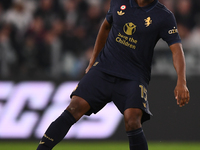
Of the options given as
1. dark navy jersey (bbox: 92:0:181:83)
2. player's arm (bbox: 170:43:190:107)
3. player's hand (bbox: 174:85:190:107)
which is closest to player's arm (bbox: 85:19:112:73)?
dark navy jersey (bbox: 92:0:181:83)

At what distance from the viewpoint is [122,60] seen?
4.50m

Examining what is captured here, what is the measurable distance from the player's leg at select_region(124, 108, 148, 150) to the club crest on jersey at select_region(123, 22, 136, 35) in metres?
0.81

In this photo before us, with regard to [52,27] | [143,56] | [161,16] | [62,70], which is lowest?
[143,56]

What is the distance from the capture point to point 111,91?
14.6ft

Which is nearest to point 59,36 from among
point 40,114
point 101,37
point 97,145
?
point 40,114

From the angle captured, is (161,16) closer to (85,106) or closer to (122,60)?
(122,60)

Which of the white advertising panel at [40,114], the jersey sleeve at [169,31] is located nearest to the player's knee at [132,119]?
the jersey sleeve at [169,31]

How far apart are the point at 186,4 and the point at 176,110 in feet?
9.91

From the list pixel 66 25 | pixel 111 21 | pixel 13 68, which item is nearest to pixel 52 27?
pixel 66 25

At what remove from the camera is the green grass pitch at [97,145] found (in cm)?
711

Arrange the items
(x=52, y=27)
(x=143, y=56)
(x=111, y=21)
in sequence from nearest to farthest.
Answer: (x=143, y=56) < (x=111, y=21) < (x=52, y=27)

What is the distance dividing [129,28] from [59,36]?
502 centimetres

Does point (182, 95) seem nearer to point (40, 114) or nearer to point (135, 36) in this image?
point (135, 36)

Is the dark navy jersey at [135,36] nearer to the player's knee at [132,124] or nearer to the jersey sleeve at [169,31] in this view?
the jersey sleeve at [169,31]
